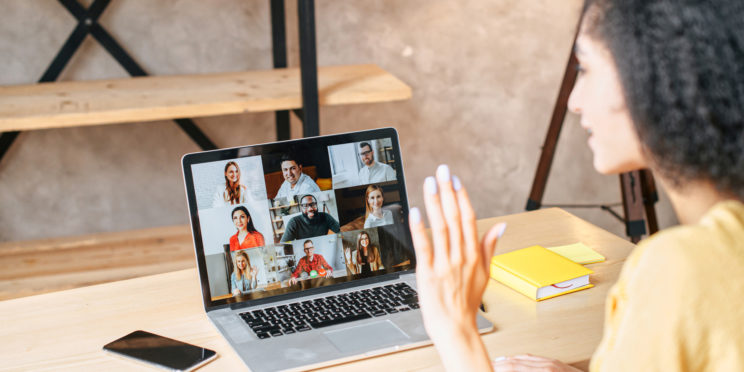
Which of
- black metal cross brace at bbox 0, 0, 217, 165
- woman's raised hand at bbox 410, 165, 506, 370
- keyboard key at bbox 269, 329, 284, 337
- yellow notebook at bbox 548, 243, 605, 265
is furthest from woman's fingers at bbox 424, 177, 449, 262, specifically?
black metal cross brace at bbox 0, 0, 217, 165

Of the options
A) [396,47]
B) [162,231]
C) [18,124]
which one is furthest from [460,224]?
[396,47]

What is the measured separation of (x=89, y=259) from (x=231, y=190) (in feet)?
3.56

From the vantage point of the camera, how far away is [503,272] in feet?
3.75

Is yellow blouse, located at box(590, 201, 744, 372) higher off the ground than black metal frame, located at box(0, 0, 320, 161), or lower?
lower

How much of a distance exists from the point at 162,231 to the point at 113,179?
0.93ft

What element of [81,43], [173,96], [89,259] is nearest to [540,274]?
[173,96]

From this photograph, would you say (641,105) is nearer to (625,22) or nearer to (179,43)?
(625,22)

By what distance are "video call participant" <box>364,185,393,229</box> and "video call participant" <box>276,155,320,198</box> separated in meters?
0.09

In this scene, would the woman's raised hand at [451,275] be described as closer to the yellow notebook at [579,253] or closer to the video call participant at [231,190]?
the video call participant at [231,190]

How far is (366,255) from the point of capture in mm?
1116

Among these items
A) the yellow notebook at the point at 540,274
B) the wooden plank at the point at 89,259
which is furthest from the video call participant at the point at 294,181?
the wooden plank at the point at 89,259

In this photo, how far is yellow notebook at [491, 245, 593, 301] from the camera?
3.54ft

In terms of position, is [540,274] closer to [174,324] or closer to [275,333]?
[275,333]

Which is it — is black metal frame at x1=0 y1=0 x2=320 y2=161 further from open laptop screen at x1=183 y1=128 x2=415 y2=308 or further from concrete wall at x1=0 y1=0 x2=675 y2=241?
open laptop screen at x1=183 y1=128 x2=415 y2=308
